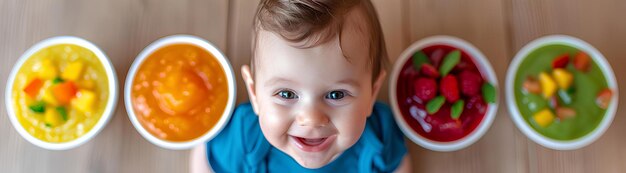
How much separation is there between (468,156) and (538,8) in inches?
12.4

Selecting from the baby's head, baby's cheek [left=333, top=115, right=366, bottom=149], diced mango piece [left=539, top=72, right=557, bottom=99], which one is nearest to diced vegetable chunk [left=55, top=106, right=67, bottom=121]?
the baby's head

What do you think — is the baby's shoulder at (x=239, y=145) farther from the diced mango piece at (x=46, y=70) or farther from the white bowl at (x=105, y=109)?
the diced mango piece at (x=46, y=70)

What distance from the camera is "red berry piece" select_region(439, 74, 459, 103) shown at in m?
0.83

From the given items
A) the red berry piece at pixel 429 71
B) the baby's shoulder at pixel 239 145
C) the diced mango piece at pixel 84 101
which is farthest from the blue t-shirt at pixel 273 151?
the diced mango piece at pixel 84 101

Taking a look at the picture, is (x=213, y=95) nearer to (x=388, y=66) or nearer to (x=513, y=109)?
(x=388, y=66)

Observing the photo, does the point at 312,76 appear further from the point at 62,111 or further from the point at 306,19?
the point at 62,111

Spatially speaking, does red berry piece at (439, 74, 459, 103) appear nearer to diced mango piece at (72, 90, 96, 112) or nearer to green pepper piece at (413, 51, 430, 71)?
green pepper piece at (413, 51, 430, 71)

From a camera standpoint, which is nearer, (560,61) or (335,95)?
(335,95)

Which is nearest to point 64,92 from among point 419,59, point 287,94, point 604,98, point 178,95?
point 178,95

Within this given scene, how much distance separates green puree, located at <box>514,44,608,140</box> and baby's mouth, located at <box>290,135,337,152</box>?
39 cm

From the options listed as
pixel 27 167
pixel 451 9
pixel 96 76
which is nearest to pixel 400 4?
→ pixel 451 9

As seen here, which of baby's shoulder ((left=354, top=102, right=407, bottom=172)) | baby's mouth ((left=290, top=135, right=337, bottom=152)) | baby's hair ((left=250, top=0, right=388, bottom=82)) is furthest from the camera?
baby's shoulder ((left=354, top=102, right=407, bottom=172))

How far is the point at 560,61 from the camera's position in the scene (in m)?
0.87

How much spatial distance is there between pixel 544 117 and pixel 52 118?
2.72 feet
